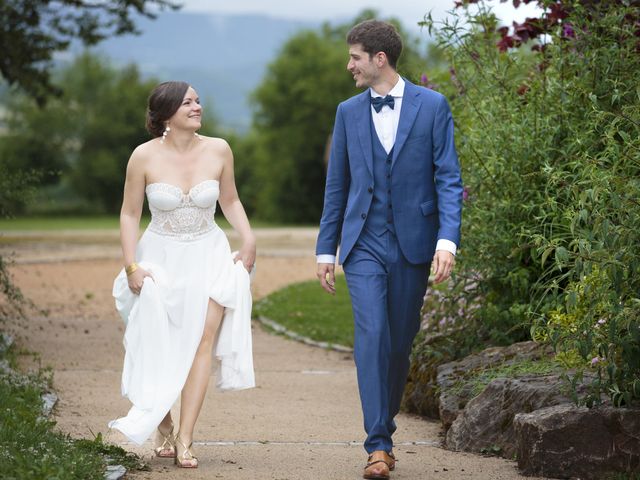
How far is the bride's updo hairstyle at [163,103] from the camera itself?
249 inches

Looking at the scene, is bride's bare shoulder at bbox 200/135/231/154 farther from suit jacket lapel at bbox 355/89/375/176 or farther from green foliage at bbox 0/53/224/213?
green foliage at bbox 0/53/224/213

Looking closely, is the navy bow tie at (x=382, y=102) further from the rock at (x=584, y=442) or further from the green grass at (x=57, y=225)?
the green grass at (x=57, y=225)

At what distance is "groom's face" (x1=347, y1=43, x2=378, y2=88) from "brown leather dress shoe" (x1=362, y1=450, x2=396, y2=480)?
5.79 ft

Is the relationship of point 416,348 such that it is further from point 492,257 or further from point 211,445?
point 211,445

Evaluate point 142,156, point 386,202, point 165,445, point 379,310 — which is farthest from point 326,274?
point 165,445

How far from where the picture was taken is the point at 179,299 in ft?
20.7

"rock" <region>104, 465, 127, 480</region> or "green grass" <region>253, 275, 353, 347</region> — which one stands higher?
"rock" <region>104, 465, 127, 480</region>

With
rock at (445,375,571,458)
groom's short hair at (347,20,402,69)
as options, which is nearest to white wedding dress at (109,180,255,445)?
groom's short hair at (347,20,402,69)

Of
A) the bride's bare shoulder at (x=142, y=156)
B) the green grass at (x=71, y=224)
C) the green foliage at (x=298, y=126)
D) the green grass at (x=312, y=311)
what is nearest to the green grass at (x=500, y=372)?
the bride's bare shoulder at (x=142, y=156)

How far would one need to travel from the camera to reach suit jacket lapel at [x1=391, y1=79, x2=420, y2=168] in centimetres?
595

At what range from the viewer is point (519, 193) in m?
8.06

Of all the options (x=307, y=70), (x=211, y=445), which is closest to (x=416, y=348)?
(x=211, y=445)

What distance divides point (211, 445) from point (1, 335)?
3528 mm

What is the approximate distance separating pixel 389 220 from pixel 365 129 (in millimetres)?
458
